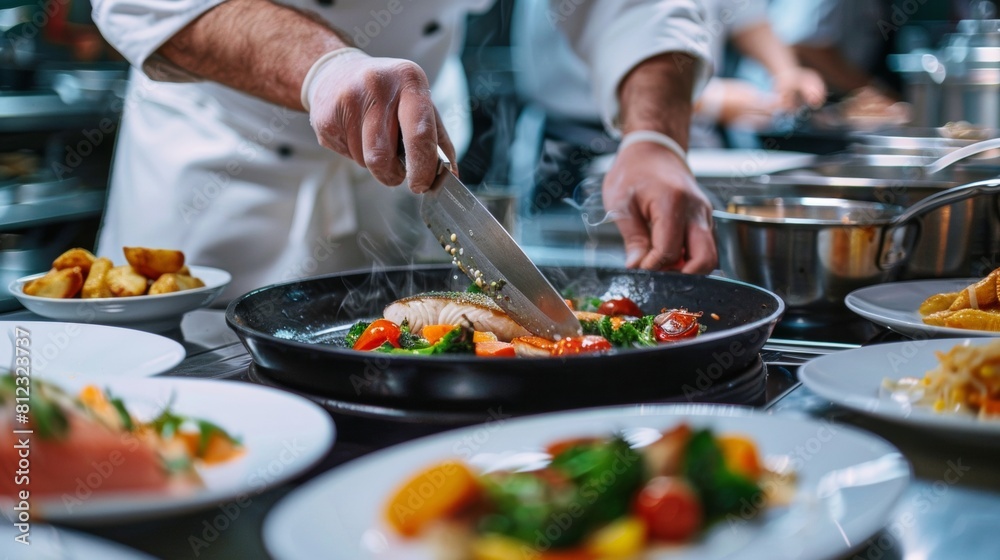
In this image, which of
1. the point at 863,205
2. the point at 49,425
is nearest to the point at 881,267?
the point at 863,205

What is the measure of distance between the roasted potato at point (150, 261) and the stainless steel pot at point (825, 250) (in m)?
1.06

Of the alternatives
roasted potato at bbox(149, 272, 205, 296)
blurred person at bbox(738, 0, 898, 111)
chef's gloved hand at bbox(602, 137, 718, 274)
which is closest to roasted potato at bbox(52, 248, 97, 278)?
roasted potato at bbox(149, 272, 205, 296)

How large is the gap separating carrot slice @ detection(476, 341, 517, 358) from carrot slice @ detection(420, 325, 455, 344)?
8 cm

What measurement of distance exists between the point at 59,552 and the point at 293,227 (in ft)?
6.18

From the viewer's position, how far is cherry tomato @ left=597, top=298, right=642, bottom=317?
1684 mm

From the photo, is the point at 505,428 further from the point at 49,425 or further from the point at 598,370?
the point at 49,425

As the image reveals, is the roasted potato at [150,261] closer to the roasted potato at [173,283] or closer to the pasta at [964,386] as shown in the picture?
the roasted potato at [173,283]

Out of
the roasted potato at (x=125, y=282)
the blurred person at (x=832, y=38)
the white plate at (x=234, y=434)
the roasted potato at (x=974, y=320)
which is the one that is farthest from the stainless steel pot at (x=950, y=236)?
the blurred person at (x=832, y=38)

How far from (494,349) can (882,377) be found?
0.53m

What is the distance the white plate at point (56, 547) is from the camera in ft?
2.34

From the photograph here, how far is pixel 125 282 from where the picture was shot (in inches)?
66.4

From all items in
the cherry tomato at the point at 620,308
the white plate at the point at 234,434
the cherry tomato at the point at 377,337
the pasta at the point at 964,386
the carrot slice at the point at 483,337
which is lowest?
the cherry tomato at the point at 620,308

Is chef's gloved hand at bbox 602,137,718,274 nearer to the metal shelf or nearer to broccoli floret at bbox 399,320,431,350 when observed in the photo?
broccoli floret at bbox 399,320,431,350

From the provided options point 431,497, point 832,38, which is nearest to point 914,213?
point 431,497
